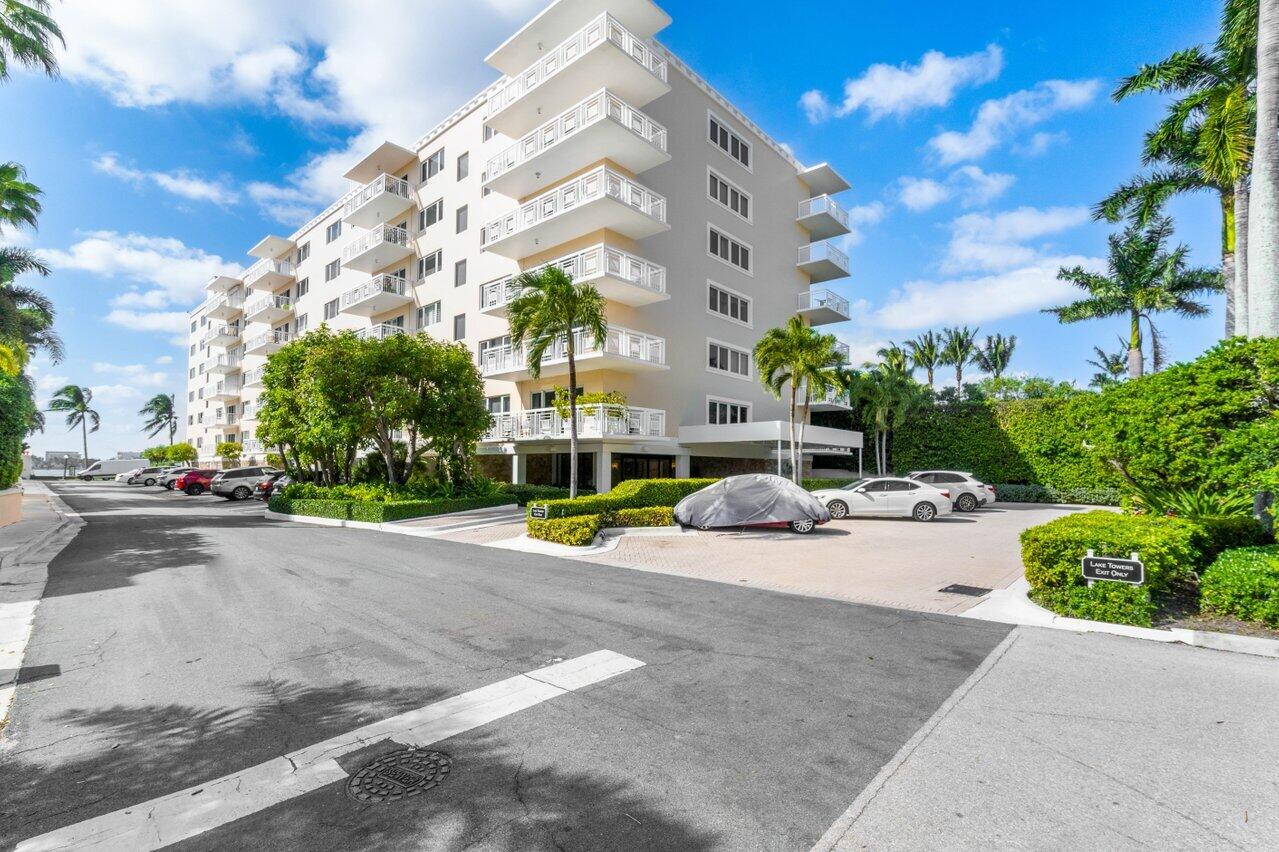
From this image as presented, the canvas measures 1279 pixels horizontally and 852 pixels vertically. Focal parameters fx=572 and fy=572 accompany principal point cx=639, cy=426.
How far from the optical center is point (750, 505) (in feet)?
50.2

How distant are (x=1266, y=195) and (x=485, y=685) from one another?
45.4 feet

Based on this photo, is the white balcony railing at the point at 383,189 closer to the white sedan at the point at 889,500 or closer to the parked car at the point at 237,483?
the parked car at the point at 237,483

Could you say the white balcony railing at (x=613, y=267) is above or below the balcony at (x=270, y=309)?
below

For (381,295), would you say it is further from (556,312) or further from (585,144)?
(556,312)

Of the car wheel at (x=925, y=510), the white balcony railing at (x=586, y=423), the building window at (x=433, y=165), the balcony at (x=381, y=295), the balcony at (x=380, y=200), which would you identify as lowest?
the car wheel at (x=925, y=510)

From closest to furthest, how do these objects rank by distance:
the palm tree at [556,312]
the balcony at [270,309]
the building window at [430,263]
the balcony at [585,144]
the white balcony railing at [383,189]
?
the palm tree at [556,312] → the balcony at [585,144] → the building window at [430,263] → the white balcony railing at [383,189] → the balcony at [270,309]

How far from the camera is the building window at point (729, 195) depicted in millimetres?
27516

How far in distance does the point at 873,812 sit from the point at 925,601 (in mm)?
5927

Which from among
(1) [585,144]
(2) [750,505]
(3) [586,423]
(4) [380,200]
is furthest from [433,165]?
(2) [750,505]

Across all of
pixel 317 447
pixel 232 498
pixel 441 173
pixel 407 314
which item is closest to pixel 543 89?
pixel 441 173

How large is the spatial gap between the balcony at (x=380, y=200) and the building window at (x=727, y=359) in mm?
19626

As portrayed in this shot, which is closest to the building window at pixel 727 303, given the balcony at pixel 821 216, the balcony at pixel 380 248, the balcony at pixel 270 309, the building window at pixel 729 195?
the building window at pixel 729 195

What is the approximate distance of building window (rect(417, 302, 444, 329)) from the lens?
100 ft

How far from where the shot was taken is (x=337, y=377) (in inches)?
784
